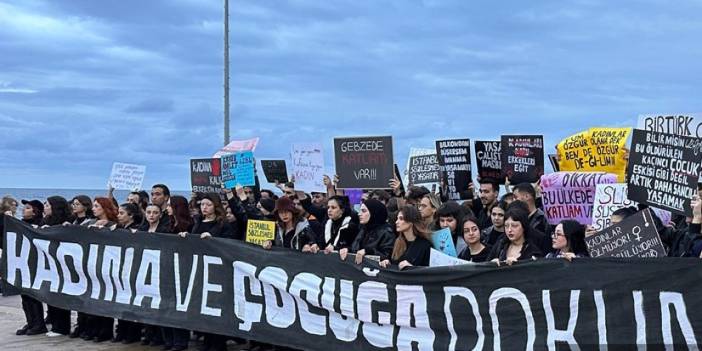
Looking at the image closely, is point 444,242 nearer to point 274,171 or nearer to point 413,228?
point 413,228

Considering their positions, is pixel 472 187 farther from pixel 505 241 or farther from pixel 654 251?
pixel 654 251

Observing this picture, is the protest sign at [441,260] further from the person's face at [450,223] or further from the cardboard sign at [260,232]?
the cardboard sign at [260,232]

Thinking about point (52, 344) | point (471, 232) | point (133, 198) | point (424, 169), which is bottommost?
point (52, 344)

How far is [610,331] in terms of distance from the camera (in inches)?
242

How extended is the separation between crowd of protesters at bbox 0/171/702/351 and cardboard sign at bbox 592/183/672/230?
0.50ft

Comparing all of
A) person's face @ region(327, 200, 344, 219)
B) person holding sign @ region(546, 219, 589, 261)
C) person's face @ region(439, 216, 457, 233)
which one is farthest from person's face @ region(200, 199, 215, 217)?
person holding sign @ region(546, 219, 589, 261)

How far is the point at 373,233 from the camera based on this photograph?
8258 millimetres

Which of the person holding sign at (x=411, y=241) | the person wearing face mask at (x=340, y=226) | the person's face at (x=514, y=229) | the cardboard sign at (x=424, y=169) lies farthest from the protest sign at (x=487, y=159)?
the person's face at (x=514, y=229)

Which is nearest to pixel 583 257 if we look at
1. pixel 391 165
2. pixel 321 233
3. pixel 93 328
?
pixel 321 233

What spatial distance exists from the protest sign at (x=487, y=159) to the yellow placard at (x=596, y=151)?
91cm

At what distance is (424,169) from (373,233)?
4981 millimetres

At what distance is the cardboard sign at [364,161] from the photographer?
423 inches

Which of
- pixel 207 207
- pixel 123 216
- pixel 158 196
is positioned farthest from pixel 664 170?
pixel 123 216

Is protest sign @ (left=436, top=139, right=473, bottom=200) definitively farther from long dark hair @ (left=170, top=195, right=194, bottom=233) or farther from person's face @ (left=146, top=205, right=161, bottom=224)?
person's face @ (left=146, top=205, right=161, bottom=224)
